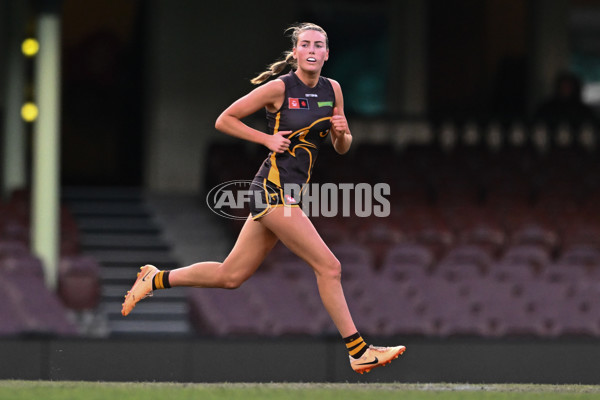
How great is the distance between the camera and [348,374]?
863 cm

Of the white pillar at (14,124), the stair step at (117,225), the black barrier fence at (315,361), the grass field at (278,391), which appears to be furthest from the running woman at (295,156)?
the white pillar at (14,124)

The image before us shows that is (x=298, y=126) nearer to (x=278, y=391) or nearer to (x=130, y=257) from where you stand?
(x=278, y=391)

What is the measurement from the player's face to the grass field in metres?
1.73

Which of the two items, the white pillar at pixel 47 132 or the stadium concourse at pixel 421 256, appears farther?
the white pillar at pixel 47 132

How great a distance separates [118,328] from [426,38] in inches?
309

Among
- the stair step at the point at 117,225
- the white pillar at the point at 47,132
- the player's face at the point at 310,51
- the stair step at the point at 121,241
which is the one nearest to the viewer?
the player's face at the point at 310,51

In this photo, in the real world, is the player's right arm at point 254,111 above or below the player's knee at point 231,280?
above

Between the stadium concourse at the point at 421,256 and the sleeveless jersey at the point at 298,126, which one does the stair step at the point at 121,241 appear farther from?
the sleeveless jersey at the point at 298,126

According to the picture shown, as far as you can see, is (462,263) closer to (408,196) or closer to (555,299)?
(555,299)

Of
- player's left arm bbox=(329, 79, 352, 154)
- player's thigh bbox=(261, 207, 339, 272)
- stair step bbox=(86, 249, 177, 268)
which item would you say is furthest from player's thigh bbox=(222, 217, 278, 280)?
stair step bbox=(86, 249, 177, 268)

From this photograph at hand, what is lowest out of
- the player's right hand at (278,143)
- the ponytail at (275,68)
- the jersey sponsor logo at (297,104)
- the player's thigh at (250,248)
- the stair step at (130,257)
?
the stair step at (130,257)

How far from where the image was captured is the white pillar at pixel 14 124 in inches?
620

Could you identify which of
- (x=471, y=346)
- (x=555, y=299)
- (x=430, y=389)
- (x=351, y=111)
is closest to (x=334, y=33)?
(x=351, y=111)

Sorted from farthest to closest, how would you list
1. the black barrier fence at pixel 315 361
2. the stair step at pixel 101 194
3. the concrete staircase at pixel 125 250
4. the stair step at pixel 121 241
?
the stair step at pixel 101 194
the stair step at pixel 121 241
the concrete staircase at pixel 125 250
the black barrier fence at pixel 315 361
